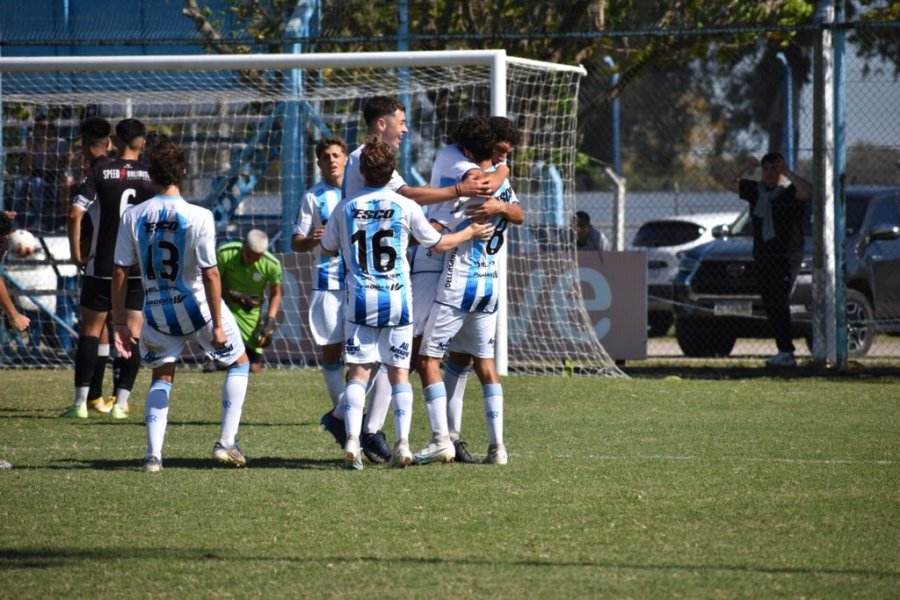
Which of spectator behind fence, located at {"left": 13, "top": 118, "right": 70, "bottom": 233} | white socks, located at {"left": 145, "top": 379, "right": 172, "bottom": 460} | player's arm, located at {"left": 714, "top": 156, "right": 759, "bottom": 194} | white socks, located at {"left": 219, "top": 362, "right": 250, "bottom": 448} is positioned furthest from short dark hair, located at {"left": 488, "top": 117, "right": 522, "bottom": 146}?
spectator behind fence, located at {"left": 13, "top": 118, "right": 70, "bottom": 233}

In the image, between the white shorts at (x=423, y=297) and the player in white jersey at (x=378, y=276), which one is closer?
the player in white jersey at (x=378, y=276)

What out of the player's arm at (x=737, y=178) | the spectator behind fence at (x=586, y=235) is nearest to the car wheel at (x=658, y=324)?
the spectator behind fence at (x=586, y=235)

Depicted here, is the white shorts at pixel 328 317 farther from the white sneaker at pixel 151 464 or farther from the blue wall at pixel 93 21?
the blue wall at pixel 93 21

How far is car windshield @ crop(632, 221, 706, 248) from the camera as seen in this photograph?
22.1 m

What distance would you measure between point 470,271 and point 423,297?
0.33 metres

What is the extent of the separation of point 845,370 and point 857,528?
848 centimetres

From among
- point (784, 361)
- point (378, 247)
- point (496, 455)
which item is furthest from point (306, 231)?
point (784, 361)

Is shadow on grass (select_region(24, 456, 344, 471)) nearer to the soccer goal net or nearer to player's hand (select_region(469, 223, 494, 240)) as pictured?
player's hand (select_region(469, 223, 494, 240))

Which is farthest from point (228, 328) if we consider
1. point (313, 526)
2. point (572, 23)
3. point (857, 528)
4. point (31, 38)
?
point (572, 23)

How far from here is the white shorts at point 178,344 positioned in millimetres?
7387

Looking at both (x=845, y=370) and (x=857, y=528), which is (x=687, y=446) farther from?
(x=845, y=370)

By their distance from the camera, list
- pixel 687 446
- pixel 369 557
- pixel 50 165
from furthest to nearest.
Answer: pixel 50 165 < pixel 687 446 < pixel 369 557

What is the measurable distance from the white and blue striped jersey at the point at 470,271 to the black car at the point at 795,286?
847 centimetres

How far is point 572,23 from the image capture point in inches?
665
